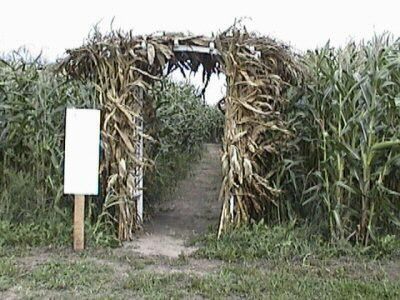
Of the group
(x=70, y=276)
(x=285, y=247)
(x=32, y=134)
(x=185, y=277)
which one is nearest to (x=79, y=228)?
(x=70, y=276)

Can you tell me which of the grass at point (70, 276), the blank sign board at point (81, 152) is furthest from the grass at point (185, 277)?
the blank sign board at point (81, 152)

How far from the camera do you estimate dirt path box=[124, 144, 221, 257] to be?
6.04m

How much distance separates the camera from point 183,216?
8.03m

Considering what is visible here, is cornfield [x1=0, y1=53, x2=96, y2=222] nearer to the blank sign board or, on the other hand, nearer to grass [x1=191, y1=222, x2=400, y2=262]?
the blank sign board

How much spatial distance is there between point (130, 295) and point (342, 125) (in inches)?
113

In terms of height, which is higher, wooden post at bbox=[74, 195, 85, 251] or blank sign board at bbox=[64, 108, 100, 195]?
blank sign board at bbox=[64, 108, 100, 195]

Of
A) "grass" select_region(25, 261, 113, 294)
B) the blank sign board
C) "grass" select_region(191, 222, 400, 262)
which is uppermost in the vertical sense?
the blank sign board

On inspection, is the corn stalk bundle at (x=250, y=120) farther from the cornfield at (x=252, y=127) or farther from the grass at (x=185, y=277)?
the grass at (x=185, y=277)

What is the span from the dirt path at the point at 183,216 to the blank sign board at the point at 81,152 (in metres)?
0.90

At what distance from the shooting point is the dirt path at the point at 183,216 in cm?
604

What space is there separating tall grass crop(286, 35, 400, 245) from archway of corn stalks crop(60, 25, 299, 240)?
0.58 m

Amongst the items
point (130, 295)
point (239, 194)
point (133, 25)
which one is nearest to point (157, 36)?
point (133, 25)

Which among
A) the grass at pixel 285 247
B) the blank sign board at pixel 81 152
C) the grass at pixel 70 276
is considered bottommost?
the grass at pixel 70 276

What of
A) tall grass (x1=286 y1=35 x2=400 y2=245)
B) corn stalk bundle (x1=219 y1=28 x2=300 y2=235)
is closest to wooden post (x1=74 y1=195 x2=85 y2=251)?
corn stalk bundle (x1=219 y1=28 x2=300 y2=235)
